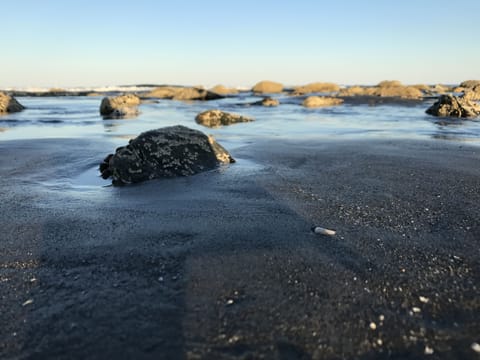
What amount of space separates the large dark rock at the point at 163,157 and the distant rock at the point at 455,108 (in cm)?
1408

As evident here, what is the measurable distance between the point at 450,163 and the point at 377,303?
4.83m

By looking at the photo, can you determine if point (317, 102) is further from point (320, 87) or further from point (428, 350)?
point (320, 87)

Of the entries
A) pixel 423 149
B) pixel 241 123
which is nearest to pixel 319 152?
pixel 423 149

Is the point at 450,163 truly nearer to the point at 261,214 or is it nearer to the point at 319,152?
the point at 319,152

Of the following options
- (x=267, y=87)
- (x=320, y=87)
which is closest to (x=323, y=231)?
(x=320, y=87)

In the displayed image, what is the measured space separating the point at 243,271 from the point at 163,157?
11.6 feet

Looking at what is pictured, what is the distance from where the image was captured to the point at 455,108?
16469 mm

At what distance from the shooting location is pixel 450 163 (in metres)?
6.09

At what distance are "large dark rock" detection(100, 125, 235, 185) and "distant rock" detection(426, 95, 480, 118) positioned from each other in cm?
1408

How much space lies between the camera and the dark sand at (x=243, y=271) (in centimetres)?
186

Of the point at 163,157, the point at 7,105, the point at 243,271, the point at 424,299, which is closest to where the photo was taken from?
the point at 424,299

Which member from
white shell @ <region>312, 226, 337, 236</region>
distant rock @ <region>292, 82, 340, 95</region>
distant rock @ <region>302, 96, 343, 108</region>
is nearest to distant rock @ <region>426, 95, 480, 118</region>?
distant rock @ <region>302, 96, 343, 108</region>

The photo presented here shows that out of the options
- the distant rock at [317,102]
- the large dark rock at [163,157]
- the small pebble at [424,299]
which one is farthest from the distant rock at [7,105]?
the small pebble at [424,299]

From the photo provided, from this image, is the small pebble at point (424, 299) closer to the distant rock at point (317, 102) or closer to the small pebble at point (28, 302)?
the small pebble at point (28, 302)
